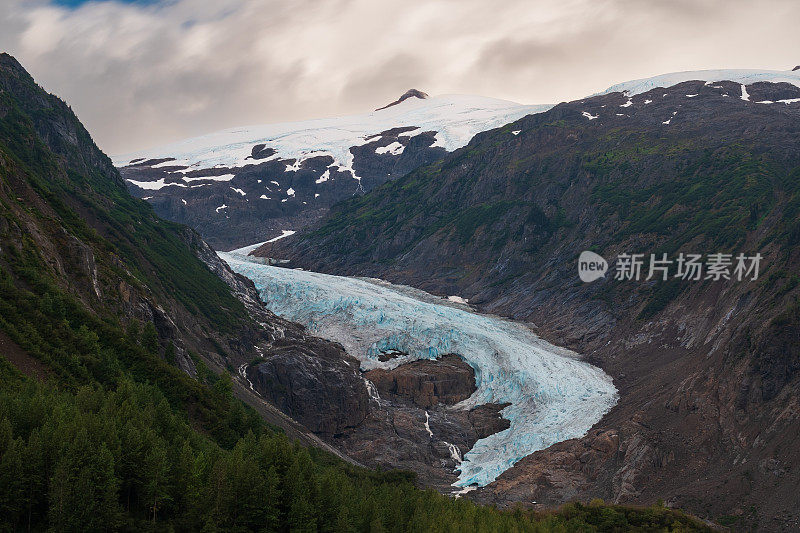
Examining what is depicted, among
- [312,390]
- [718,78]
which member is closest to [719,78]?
[718,78]

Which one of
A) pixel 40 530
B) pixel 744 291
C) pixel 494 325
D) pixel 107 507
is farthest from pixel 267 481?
pixel 494 325

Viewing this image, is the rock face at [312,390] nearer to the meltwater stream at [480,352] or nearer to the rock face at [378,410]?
the rock face at [378,410]

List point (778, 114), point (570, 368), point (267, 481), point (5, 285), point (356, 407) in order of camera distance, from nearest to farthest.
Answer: point (267, 481) → point (5, 285) → point (356, 407) → point (570, 368) → point (778, 114)

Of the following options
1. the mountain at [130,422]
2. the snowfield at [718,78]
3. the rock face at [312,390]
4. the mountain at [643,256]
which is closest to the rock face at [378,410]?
the rock face at [312,390]

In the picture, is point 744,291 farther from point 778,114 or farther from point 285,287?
point 778,114

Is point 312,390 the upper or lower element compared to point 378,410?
upper

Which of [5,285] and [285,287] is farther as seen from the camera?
[285,287]

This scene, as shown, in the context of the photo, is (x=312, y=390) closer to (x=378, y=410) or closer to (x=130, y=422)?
(x=378, y=410)
